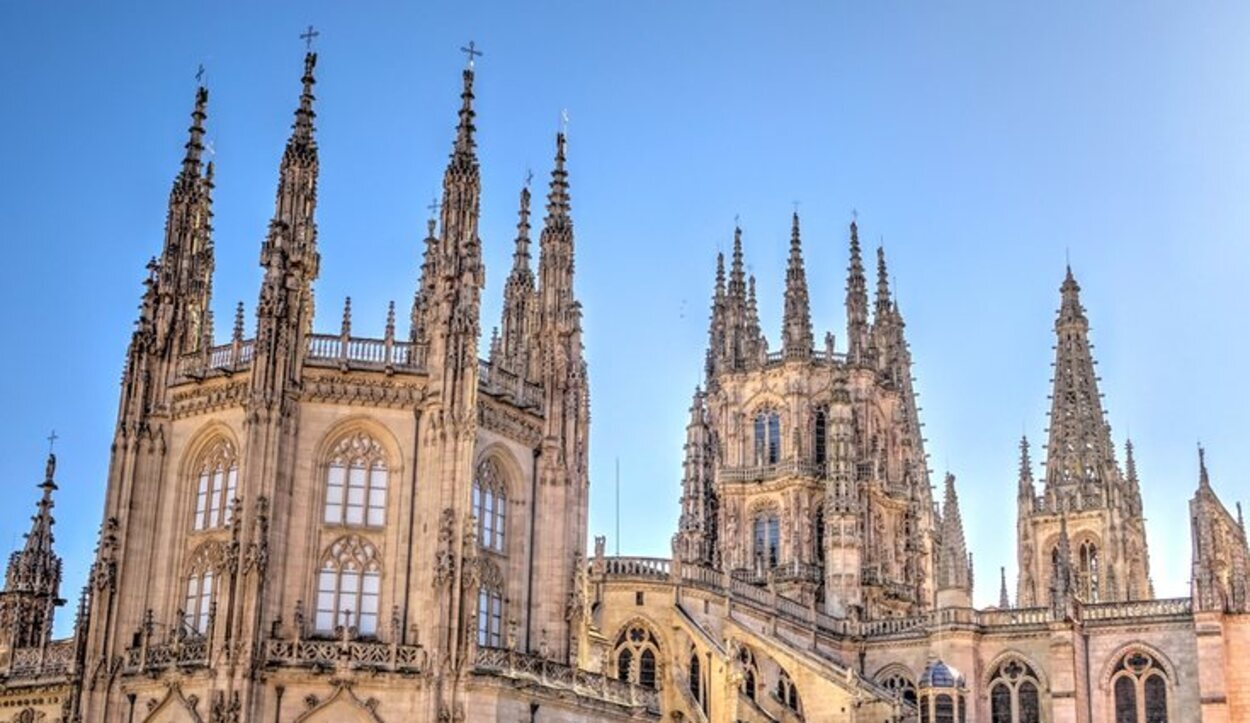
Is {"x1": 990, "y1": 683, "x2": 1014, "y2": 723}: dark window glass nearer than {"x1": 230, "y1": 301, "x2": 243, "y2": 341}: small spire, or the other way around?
{"x1": 230, "y1": 301, "x2": 243, "y2": 341}: small spire

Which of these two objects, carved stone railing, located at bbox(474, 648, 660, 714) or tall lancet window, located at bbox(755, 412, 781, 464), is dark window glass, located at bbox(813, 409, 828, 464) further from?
carved stone railing, located at bbox(474, 648, 660, 714)

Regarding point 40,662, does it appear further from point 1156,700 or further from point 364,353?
point 1156,700

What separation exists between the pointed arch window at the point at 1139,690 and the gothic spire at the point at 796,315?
24.4 meters

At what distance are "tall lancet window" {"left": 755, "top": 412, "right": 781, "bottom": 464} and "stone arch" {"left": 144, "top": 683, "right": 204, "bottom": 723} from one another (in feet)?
151

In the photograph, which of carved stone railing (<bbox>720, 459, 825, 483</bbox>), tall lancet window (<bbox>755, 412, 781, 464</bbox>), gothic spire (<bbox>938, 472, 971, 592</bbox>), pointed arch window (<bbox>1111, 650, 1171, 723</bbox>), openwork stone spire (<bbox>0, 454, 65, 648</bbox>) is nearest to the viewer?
openwork stone spire (<bbox>0, 454, 65, 648</bbox>)

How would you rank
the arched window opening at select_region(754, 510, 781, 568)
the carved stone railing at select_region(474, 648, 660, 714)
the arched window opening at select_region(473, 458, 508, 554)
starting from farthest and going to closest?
the arched window opening at select_region(754, 510, 781, 568) < the arched window opening at select_region(473, 458, 508, 554) < the carved stone railing at select_region(474, 648, 660, 714)

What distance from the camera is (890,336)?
9350 cm

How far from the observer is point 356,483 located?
45.2 m

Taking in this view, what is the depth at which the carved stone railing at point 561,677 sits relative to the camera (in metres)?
43.9

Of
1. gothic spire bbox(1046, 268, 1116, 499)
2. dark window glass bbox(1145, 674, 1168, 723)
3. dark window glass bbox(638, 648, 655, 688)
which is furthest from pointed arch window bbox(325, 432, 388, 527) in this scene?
gothic spire bbox(1046, 268, 1116, 499)

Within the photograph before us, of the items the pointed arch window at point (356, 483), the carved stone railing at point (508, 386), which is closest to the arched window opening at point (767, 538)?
the carved stone railing at point (508, 386)

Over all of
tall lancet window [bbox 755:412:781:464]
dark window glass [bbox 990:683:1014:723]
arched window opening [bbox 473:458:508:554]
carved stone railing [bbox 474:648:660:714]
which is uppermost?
tall lancet window [bbox 755:412:781:464]

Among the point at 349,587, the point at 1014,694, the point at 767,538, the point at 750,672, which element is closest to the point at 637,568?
the point at 750,672

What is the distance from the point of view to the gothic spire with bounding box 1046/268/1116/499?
100 m
